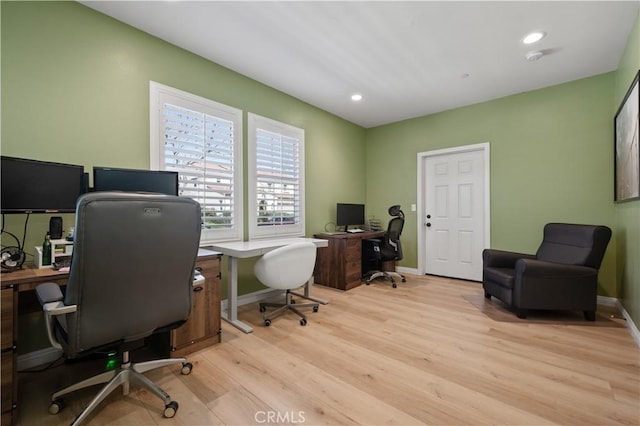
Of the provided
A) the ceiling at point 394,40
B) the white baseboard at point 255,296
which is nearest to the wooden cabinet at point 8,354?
the white baseboard at point 255,296

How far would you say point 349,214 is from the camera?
4.59 metres

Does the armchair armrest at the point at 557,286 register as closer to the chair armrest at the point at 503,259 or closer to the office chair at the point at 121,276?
the chair armrest at the point at 503,259

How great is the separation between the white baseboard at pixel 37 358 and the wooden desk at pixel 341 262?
2866 millimetres

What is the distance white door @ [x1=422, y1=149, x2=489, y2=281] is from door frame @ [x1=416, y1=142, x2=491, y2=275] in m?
0.02

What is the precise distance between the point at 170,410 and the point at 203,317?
78 cm

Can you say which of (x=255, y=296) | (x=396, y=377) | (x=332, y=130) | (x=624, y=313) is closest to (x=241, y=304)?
(x=255, y=296)

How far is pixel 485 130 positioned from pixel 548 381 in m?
3.46

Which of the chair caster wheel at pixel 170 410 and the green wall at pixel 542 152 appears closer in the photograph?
the chair caster wheel at pixel 170 410

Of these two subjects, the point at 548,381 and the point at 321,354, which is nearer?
the point at 548,381

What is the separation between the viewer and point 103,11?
7.45ft

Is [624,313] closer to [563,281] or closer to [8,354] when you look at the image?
[563,281]

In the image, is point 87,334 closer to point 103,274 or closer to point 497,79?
point 103,274

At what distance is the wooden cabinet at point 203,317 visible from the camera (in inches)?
81.7

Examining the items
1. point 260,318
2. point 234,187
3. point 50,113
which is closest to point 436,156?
point 234,187
